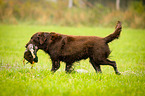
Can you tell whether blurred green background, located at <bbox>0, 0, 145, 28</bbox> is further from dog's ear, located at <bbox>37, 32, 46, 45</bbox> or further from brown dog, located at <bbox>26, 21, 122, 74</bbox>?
dog's ear, located at <bbox>37, 32, 46, 45</bbox>

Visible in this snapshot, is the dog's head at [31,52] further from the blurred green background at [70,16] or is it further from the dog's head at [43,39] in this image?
the blurred green background at [70,16]

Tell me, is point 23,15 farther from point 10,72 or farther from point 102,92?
point 102,92

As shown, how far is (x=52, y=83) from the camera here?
343cm

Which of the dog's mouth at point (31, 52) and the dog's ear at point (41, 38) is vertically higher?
the dog's ear at point (41, 38)

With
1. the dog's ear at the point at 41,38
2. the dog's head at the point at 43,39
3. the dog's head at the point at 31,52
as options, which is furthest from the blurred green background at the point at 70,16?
the dog's head at the point at 31,52

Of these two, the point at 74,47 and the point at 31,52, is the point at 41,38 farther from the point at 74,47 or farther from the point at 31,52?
the point at 74,47

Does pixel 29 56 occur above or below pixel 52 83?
above

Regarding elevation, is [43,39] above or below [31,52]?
above

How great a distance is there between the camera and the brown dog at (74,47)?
4062 mm

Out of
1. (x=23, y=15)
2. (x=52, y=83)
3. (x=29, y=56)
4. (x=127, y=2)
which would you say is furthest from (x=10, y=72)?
(x=127, y=2)

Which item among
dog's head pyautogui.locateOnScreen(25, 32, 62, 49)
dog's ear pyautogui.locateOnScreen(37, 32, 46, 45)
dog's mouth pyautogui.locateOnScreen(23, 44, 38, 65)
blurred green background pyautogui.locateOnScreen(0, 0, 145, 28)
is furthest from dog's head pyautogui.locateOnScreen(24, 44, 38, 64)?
blurred green background pyautogui.locateOnScreen(0, 0, 145, 28)

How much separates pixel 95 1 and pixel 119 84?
2890cm

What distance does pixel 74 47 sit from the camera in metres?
4.12

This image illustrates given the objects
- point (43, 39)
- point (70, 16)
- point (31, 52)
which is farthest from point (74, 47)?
point (70, 16)
